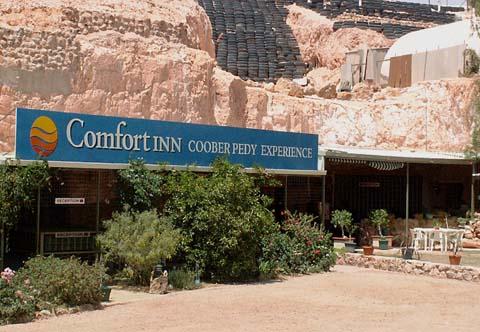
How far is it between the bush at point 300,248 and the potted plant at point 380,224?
4319mm

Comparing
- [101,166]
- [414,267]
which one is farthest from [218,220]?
[414,267]

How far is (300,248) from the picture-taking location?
16969 millimetres

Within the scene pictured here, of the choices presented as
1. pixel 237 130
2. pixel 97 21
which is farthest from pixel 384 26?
pixel 237 130

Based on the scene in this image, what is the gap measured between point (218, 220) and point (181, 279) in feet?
4.34

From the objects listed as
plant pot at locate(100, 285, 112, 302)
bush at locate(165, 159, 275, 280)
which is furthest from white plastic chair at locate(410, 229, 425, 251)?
plant pot at locate(100, 285, 112, 302)

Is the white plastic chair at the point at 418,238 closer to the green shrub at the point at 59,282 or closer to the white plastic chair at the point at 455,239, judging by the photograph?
the white plastic chair at the point at 455,239

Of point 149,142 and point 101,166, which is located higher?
point 149,142

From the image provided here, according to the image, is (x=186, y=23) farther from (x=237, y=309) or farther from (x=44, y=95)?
(x=237, y=309)

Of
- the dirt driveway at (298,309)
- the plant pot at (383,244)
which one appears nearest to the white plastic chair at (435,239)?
the plant pot at (383,244)

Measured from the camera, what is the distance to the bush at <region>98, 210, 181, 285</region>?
13398mm

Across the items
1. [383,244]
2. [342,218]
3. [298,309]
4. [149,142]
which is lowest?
[298,309]

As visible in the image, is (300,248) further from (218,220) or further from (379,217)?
(379,217)

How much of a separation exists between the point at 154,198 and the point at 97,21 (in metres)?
10.9

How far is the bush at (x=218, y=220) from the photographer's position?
14.6m
